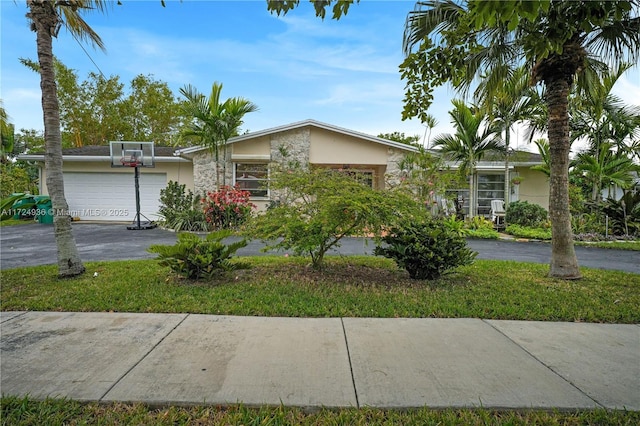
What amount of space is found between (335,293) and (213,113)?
10.1m

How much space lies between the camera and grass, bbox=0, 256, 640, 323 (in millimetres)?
4363

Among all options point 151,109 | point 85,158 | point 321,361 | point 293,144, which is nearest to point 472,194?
point 293,144

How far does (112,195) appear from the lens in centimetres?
1675

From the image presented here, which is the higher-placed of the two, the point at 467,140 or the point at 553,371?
the point at 467,140

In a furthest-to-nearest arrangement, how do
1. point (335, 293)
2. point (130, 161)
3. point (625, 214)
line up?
point (130, 161), point (625, 214), point (335, 293)

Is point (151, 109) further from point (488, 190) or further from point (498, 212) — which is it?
point (498, 212)

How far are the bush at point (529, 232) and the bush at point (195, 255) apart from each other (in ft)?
34.0

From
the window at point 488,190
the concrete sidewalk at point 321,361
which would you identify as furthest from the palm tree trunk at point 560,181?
the window at point 488,190

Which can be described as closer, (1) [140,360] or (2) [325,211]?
(1) [140,360]

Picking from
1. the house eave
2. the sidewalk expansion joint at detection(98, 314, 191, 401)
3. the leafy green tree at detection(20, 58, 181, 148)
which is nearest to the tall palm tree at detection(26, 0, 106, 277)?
the sidewalk expansion joint at detection(98, 314, 191, 401)

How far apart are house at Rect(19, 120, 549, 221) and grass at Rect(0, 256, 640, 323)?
7296mm

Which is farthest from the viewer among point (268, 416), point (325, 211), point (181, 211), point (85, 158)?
point (85, 158)

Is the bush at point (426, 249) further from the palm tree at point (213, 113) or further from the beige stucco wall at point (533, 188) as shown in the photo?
the beige stucco wall at point (533, 188)

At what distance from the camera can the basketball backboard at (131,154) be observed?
1386cm
